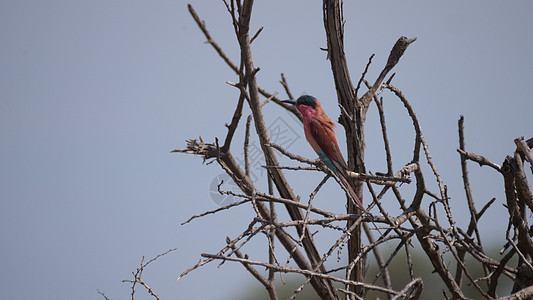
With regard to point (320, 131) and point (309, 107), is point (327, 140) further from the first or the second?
point (309, 107)

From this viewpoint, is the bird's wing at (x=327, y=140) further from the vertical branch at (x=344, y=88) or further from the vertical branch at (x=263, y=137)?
the vertical branch at (x=344, y=88)

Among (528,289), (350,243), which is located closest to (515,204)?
(528,289)

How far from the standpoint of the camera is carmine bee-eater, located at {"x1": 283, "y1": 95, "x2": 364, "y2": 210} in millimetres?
2131

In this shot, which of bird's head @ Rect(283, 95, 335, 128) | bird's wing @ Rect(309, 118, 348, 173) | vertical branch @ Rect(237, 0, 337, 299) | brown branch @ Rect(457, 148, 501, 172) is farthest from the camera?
bird's head @ Rect(283, 95, 335, 128)

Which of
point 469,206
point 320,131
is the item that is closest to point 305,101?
point 320,131

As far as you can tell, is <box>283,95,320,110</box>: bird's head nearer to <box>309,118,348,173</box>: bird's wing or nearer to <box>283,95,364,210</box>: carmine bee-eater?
<box>283,95,364,210</box>: carmine bee-eater

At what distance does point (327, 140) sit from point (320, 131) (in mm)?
59

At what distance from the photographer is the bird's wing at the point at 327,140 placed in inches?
83.6

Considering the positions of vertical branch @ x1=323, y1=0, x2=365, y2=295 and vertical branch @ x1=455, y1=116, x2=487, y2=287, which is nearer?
vertical branch @ x1=323, y1=0, x2=365, y2=295

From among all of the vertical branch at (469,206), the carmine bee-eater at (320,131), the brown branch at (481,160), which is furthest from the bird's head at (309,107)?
the brown branch at (481,160)

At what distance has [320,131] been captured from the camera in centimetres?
223

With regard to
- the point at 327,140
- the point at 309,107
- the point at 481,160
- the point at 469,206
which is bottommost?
the point at 469,206

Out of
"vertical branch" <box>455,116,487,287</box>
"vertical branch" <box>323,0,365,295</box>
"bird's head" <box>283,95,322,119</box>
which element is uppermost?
"bird's head" <box>283,95,322,119</box>

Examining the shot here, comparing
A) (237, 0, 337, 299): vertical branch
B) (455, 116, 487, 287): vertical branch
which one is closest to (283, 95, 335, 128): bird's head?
(237, 0, 337, 299): vertical branch
